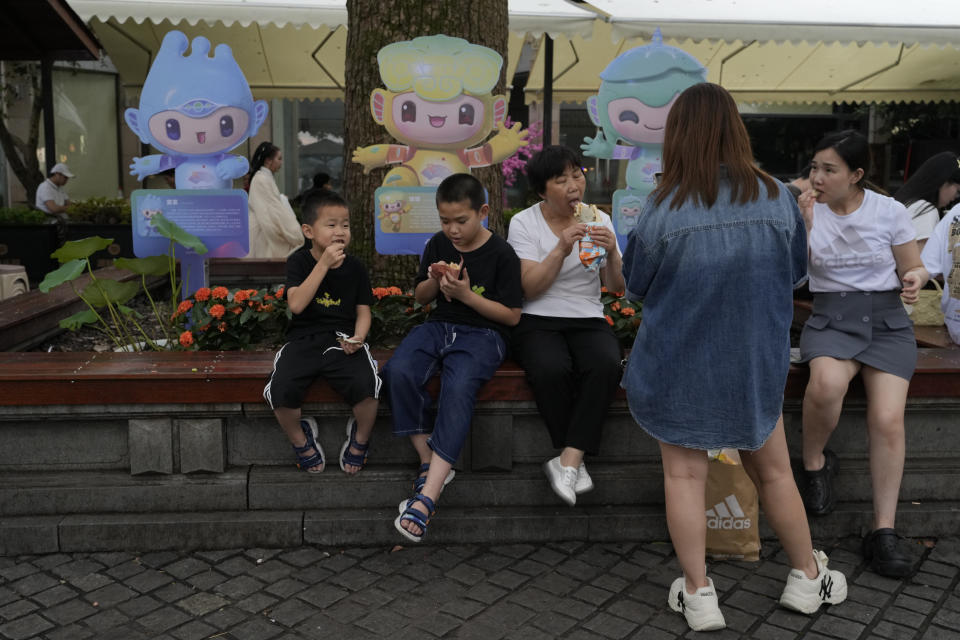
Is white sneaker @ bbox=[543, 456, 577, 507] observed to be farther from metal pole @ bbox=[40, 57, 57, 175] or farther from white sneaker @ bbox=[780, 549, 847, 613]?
metal pole @ bbox=[40, 57, 57, 175]

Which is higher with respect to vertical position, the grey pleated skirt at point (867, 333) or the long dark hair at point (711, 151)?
the long dark hair at point (711, 151)

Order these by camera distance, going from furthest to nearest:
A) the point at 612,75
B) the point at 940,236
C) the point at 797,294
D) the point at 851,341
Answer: the point at 797,294 → the point at 612,75 → the point at 940,236 → the point at 851,341

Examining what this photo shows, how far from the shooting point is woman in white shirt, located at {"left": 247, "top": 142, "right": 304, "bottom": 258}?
771 cm

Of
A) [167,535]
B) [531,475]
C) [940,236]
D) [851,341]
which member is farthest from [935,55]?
[167,535]

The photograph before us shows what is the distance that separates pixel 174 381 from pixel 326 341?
0.61 metres

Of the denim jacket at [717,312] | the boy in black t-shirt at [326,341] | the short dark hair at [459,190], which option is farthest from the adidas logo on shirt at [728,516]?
the short dark hair at [459,190]

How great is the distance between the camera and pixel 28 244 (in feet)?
35.8

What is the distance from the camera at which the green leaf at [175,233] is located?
182 inches

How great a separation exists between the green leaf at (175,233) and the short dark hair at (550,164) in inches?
76.2

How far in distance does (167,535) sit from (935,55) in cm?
1044

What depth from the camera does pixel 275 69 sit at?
1066 centimetres

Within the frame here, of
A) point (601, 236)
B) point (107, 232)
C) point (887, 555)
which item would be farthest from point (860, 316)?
point (107, 232)

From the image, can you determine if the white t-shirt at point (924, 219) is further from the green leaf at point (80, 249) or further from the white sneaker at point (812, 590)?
the green leaf at point (80, 249)

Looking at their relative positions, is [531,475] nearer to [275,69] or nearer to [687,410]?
[687,410]
